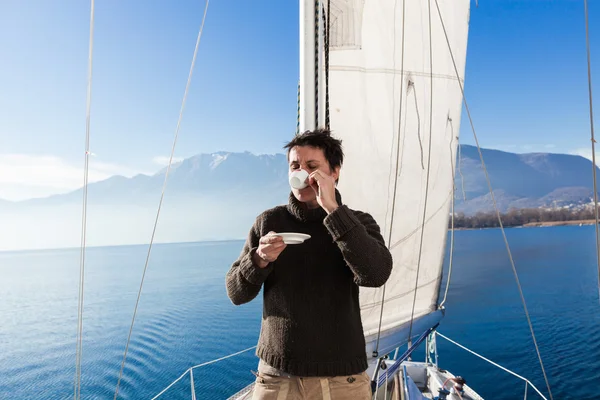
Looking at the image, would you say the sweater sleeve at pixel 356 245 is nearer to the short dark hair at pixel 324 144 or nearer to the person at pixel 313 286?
the person at pixel 313 286

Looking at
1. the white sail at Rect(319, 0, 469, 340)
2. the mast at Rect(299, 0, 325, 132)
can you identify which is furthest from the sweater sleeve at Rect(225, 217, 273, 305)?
the white sail at Rect(319, 0, 469, 340)

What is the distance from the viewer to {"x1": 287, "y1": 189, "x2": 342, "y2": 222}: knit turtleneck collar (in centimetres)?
114

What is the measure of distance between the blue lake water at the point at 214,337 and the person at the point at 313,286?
365 inches

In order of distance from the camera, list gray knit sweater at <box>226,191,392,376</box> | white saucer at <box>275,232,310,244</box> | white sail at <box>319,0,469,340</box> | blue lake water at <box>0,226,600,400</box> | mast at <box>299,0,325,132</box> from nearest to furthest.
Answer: white saucer at <box>275,232,310,244</box> → gray knit sweater at <box>226,191,392,376</box> → mast at <box>299,0,325,132</box> → white sail at <box>319,0,469,340</box> → blue lake water at <box>0,226,600,400</box>

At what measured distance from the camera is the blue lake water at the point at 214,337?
10.2 m

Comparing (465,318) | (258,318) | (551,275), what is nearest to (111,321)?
(258,318)

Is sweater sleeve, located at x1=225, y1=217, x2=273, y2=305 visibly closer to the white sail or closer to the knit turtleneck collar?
the knit turtleneck collar

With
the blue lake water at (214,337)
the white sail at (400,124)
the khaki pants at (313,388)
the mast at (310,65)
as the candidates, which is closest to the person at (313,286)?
the khaki pants at (313,388)

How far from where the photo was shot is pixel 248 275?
41.0 inches

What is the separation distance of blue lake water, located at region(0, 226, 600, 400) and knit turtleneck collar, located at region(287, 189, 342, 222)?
30.8 ft

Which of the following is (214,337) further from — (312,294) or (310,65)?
(312,294)

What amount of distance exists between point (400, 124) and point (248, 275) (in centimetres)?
172

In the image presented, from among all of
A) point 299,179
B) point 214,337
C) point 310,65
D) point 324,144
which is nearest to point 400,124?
point 310,65

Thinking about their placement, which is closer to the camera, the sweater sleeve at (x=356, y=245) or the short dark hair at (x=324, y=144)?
the sweater sleeve at (x=356, y=245)
